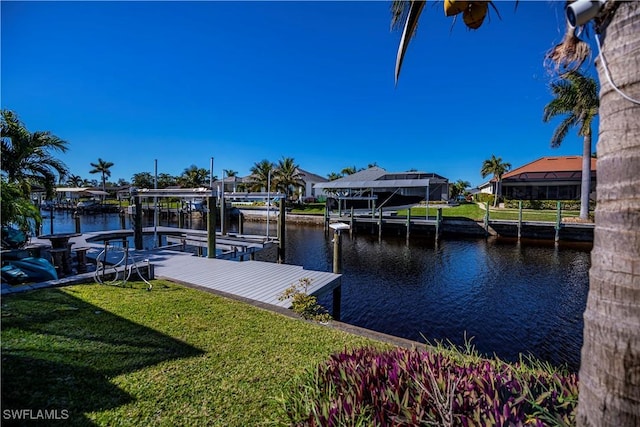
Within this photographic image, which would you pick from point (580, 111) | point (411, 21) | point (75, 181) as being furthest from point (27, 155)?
point (75, 181)

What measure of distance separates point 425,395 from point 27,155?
14529mm

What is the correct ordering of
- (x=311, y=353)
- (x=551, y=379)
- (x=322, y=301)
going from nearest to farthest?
(x=551, y=379)
(x=311, y=353)
(x=322, y=301)

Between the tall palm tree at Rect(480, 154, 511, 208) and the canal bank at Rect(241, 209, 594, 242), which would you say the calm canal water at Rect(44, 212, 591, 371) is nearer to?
the canal bank at Rect(241, 209, 594, 242)

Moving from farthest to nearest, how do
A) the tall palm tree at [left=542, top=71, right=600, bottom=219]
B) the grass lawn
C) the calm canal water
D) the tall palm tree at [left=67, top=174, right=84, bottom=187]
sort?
the tall palm tree at [left=67, top=174, right=84, bottom=187]
the tall palm tree at [left=542, top=71, right=600, bottom=219]
the calm canal water
the grass lawn

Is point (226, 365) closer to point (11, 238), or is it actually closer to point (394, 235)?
point (11, 238)

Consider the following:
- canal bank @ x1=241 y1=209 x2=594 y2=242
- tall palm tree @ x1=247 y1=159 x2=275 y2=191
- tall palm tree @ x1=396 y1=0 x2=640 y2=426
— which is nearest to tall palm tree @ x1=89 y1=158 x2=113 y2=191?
tall palm tree @ x1=247 y1=159 x2=275 y2=191

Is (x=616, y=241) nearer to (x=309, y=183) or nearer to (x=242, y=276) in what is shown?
(x=242, y=276)

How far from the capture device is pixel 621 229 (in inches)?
52.1

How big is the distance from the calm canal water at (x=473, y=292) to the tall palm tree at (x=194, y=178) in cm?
3891

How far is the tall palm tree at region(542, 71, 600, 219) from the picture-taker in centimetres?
2103

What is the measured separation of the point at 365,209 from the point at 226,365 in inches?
981

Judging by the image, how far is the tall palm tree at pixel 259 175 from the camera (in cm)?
4294

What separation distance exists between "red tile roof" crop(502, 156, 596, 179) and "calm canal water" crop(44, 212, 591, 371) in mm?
17544

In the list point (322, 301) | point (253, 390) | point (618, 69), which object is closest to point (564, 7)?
point (618, 69)
